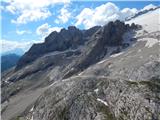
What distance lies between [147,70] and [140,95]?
101333 mm

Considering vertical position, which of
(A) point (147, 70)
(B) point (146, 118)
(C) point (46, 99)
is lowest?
(A) point (147, 70)

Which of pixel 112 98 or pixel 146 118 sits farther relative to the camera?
pixel 112 98

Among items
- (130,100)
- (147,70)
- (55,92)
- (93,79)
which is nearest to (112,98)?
(130,100)

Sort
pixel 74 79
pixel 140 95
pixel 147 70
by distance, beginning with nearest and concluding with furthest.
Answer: pixel 140 95 < pixel 74 79 < pixel 147 70

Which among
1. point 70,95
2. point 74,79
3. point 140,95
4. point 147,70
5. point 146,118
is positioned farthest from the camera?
point 147,70

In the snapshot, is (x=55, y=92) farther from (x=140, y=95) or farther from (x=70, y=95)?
(x=140, y=95)

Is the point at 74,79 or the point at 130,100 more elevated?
the point at 74,79

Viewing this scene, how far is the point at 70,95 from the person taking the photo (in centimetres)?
10488

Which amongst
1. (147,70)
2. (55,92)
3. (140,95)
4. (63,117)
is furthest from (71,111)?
(147,70)

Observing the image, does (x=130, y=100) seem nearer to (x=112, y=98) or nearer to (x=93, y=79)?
(x=112, y=98)

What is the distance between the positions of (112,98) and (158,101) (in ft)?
50.0

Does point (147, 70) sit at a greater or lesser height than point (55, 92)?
lesser

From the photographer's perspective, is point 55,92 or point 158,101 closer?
point 158,101

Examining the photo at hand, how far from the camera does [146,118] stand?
88688 millimetres
